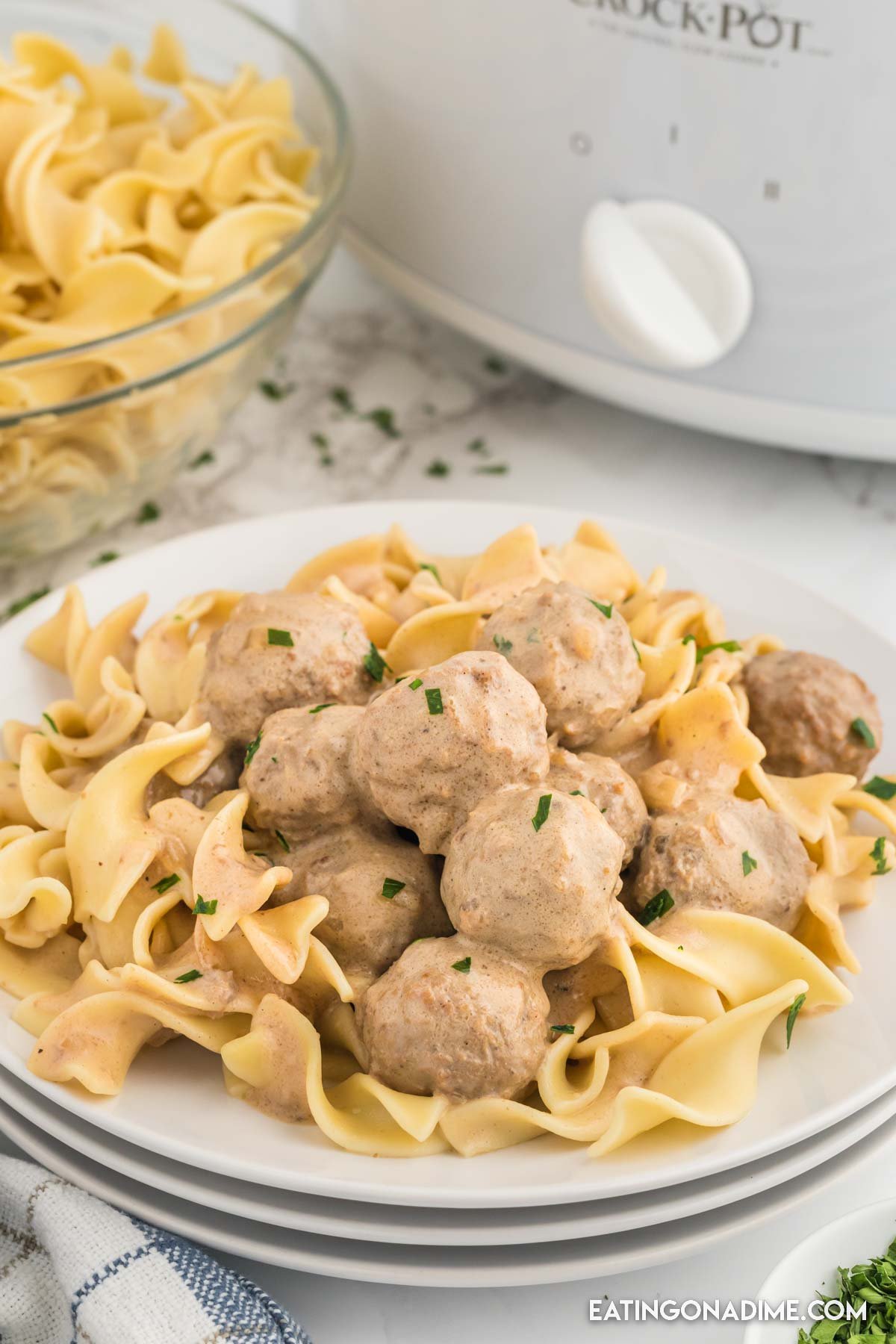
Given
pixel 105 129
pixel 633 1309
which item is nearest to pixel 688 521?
pixel 105 129

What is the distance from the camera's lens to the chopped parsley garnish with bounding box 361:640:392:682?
1.85 metres

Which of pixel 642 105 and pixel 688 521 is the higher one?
pixel 642 105

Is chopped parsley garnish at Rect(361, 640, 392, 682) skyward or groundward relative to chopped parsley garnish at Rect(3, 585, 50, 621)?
skyward

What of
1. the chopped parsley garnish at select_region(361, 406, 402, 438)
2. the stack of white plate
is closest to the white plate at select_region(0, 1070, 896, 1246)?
the stack of white plate

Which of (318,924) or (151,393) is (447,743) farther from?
(151,393)

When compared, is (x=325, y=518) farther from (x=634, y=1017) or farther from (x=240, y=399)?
(x=634, y=1017)

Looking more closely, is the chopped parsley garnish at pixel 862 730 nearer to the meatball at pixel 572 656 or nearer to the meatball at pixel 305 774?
the meatball at pixel 572 656

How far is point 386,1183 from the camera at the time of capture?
4.60 ft

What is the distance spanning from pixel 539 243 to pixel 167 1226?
184 centimetres

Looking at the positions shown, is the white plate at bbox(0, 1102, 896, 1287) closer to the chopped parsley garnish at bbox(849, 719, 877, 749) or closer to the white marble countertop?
the chopped parsley garnish at bbox(849, 719, 877, 749)

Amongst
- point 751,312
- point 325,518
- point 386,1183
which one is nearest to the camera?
point 386,1183

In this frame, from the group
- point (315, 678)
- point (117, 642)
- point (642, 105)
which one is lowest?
point (117, 642)

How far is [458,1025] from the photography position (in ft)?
4.88

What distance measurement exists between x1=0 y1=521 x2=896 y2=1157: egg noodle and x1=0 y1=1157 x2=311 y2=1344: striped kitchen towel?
0.14m
